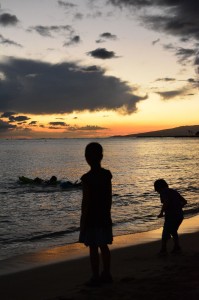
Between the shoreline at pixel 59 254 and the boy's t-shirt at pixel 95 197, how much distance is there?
3283mm

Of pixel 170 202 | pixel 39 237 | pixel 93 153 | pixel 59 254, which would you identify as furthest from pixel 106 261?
pixel 39 237

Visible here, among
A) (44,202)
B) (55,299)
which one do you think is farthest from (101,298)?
(44,202)

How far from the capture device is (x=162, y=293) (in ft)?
18.6

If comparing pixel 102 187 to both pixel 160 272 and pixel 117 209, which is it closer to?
pixel 160 272

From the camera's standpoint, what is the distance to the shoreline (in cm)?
895

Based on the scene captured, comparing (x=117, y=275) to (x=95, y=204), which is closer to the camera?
(x=95, y=204)

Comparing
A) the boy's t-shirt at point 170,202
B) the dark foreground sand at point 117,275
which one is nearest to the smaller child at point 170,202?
the boy's t-shirt at point 170,202

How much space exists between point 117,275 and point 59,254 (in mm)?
3148

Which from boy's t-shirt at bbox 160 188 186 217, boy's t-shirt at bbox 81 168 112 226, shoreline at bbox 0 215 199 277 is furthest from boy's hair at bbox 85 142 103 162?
shoreline at bbox 0 215 199 277

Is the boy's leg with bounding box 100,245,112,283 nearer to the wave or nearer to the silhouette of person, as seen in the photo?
the silhouette of person

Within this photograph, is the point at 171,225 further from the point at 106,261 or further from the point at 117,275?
the point at 106,261

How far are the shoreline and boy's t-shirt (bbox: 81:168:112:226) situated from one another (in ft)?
10.8

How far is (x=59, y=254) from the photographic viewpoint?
10.1 meters

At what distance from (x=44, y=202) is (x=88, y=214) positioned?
17414 mm
